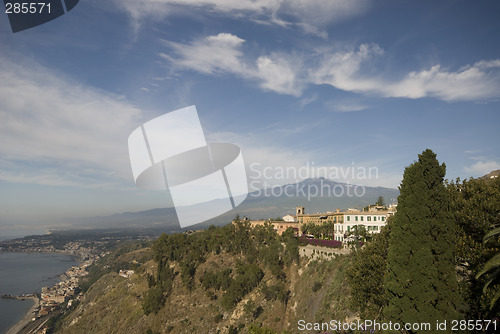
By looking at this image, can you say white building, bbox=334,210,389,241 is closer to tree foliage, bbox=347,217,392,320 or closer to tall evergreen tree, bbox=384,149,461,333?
tree foliage, bbox=347,217,392,320

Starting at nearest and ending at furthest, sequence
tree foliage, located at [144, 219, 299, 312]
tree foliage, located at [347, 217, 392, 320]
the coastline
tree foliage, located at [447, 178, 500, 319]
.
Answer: tree foliage, located at [447, 178, 500, 319] → tree foliage, located at [347, 217, 392, 320] → tree foliage, located at [144, 219, 299, 312] → the coastline

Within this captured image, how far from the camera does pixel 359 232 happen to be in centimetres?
4144

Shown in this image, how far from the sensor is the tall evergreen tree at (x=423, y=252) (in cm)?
1482

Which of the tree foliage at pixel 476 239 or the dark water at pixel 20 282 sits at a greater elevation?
the tree foliage at pixel 476 239

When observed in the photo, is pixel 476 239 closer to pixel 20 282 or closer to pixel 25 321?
pixel 25 321

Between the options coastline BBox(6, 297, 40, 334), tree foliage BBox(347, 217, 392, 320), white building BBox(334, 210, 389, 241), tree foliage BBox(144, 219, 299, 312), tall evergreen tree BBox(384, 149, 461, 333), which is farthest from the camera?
coastline BBox(6, 297, 40, 334)

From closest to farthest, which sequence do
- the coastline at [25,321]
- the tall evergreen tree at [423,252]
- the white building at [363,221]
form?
the tall evergreen tree at [423,252] → the white building at [363,221] → the coastline at [25,321]

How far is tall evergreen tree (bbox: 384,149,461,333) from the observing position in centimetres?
1482

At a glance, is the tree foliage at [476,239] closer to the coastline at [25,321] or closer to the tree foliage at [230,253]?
the tree foliage at [230,253]

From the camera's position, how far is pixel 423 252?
1557 cm

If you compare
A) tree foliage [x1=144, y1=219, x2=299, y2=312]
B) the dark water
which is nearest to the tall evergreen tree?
tree foliage [x1=144, y1=219, x2=299, y2=312]

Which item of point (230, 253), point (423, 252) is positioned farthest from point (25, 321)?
point (423, 252)

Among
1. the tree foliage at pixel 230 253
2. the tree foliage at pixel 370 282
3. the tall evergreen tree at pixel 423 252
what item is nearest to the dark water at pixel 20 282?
the tree foliage at pixel 230 253

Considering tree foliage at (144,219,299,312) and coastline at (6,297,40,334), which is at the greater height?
tree foliage at (144,219,299,312)
